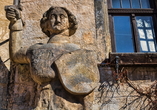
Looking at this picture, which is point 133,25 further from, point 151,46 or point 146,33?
point 151,46

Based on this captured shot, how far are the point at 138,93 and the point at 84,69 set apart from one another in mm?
1107

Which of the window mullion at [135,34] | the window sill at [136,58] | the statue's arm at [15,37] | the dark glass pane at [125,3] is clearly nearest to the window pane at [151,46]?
the window mullion at [135,34]

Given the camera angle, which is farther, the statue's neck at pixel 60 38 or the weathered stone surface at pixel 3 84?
the weathered stone surface at pixel 3 84

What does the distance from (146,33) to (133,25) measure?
0.86 feet

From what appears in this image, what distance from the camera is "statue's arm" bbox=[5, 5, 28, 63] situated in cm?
285

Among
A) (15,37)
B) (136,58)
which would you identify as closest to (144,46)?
(136,58)

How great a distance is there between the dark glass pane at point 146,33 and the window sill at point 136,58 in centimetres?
52

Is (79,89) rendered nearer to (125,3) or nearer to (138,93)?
(138,93)

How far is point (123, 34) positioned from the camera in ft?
13.1

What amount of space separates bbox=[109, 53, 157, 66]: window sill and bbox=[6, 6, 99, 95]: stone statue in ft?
2.48

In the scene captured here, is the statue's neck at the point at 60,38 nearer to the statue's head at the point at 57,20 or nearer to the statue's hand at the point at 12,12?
the statue's head at the point at 57,20

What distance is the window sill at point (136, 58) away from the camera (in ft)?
11.0

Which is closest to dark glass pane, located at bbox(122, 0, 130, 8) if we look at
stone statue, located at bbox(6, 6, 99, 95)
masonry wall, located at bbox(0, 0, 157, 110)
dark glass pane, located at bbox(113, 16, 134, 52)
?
dark glass pane, located at bbox(113, 16, 134, 52)

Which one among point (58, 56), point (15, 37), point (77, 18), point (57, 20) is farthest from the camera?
point (77, 18)
